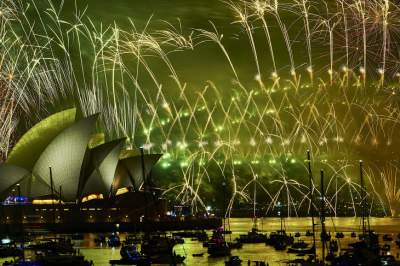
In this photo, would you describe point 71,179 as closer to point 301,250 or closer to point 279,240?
point 279,240

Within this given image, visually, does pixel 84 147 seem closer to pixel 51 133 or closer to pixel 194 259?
pixel 51 133

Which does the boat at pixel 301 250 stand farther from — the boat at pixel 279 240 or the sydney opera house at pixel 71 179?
the sydney opera house at pixel 71 179

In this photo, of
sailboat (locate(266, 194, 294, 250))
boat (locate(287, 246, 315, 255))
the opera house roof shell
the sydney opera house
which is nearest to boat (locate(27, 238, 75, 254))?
boat (locate(287, 246, 315, 255))

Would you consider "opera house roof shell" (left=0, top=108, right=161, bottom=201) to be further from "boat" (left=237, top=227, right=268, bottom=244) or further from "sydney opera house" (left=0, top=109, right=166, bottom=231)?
"boat" (left=237, top=227, right=268, bottom=244)

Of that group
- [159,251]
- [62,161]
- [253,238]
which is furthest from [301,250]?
[62,161]

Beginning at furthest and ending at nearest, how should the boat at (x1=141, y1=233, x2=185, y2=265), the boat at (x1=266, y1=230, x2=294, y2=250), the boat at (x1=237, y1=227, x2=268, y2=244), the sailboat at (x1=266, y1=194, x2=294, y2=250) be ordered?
the boat at (x1=237, y1=227, x2=268, y2=244) < the boat at (x1=266, y1=230, x2=294, y2=250) < the sailboat at (x1=266, y1=194, x2=294, y2=250) < the boat at (x1=141, y1=233, x2=185, y2=265)

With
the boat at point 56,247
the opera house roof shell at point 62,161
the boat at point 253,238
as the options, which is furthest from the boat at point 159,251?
the opera house roof shell at point 62,161

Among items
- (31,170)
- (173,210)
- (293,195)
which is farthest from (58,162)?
(293,195)

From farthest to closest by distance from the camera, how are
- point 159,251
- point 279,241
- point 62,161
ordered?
point 62,161 → point 279,241 → point 159,251
